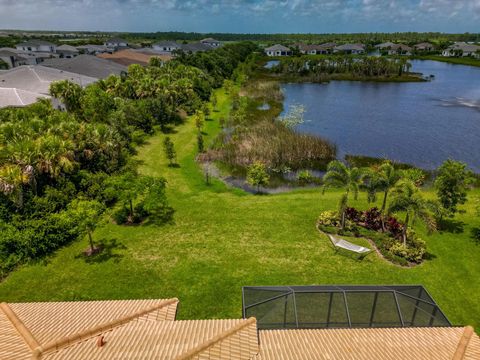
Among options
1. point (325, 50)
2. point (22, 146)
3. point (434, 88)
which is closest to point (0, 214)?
point (22, 146)

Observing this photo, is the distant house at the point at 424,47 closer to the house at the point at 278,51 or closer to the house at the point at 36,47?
the house at the point at 278,51

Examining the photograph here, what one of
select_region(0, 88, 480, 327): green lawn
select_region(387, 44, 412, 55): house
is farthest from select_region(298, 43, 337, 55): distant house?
select_region(0, 88, 480, 327): green lawn

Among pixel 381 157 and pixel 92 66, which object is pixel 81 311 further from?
pixel 92 66

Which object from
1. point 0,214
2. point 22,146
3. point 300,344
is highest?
point 22,146

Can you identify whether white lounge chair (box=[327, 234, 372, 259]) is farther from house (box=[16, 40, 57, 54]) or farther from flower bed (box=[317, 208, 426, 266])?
house (box=[16, 40, 57, 54])

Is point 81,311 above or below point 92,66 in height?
below

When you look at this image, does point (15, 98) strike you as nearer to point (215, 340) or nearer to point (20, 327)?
point (20, 327)

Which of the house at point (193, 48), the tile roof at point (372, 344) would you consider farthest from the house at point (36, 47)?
the tile roof at point (372, 344)
